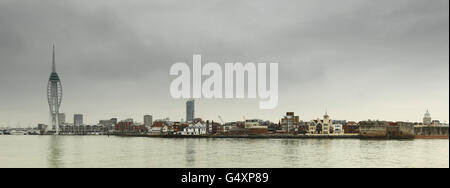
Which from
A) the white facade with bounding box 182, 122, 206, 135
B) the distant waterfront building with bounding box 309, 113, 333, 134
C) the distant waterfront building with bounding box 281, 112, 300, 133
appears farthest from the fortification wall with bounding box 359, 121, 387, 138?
the white facade with bounding box 182, 122, 206, 135

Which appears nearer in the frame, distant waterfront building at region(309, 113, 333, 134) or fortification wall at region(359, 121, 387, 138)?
fortification wall at region(359, 121, 387, 138)

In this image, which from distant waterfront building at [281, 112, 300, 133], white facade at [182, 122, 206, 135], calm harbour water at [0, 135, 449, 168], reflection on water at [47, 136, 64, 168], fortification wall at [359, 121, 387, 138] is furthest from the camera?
white facade at [182, 122, 206, 135]

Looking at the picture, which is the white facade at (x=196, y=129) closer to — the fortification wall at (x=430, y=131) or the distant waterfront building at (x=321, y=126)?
the distant waterfront building at (x=321, y=126)

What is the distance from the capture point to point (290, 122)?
406 feet

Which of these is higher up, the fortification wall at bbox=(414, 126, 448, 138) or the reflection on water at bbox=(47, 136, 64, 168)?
the reflection on water at bbox=(47, 136, 64, 168)

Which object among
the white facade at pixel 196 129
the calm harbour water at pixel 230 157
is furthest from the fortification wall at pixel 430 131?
the calm harbour water at pixel 230 157

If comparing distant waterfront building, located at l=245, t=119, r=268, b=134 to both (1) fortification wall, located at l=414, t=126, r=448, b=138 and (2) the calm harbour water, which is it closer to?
(1) fortification wall, located at l=414, t=126, r=448, b=138

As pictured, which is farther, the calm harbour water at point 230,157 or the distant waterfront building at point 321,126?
the distant waterfront building at point 321,126

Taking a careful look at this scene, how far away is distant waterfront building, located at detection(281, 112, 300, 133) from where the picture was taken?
123 meters

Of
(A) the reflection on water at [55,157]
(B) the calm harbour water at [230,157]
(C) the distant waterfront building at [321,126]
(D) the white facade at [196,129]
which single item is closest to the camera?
(B) the calm harbour water at [230,157]

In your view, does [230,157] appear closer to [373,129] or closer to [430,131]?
[373,129]

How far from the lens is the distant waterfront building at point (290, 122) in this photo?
123m

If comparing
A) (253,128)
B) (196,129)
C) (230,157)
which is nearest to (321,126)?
(253,128)
